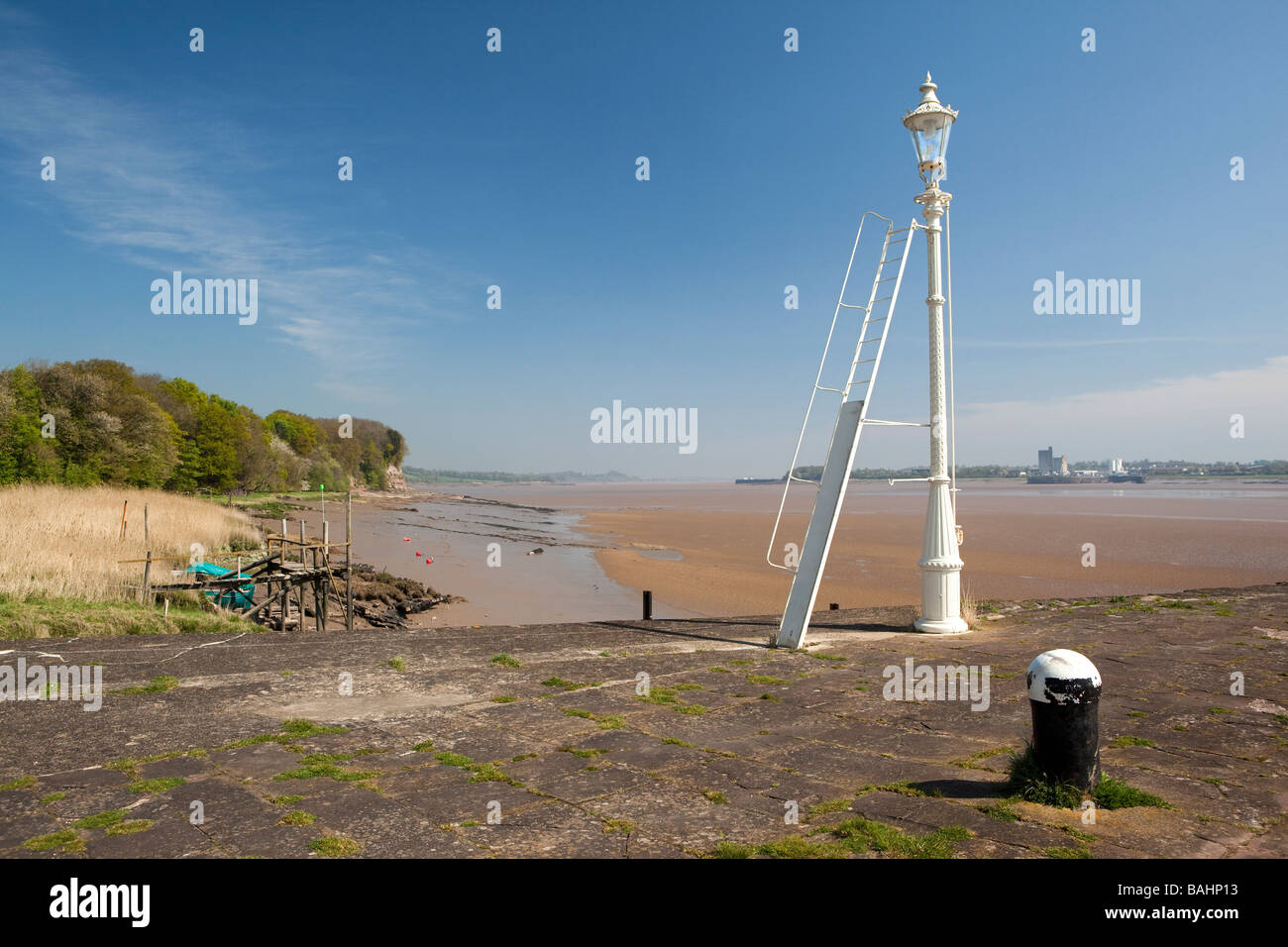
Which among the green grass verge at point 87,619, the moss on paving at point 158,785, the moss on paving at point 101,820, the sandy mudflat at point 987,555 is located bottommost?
the sandy mudflat at point 987,555

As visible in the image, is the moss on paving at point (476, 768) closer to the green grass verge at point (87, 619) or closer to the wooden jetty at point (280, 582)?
the green grass verge at point (87, 619)

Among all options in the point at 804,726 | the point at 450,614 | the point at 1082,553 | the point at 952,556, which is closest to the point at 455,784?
the point at 804,726

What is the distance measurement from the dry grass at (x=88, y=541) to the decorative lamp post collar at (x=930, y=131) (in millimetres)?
14811

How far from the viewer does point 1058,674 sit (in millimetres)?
4102

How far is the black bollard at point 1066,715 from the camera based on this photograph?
4078 mm

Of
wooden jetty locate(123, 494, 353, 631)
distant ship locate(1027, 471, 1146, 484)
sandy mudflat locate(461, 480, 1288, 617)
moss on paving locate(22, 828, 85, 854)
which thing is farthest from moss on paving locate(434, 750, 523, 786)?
distant ship locate(1027, 471, 1146, 484)

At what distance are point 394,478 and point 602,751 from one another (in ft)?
466

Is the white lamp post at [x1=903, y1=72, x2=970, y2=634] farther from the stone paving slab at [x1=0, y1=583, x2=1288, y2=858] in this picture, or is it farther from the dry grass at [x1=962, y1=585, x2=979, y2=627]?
the stone paving slab at [x1=0, y1=583, x2=1288, y2=858]

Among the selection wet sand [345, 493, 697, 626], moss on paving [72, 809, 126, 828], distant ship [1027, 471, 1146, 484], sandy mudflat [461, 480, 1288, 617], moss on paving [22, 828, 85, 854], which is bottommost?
wet sand [345, 493, 697, 626]

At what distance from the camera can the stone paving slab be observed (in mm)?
3926

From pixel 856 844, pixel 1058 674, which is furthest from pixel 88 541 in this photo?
pixel 1058 674

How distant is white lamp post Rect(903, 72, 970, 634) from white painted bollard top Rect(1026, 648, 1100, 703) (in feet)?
18.8

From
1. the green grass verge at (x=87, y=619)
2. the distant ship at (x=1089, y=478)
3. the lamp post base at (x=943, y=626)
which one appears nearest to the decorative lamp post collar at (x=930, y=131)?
the lamp post base at (x=943, y=626)

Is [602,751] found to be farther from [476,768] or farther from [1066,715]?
[1066,715]
